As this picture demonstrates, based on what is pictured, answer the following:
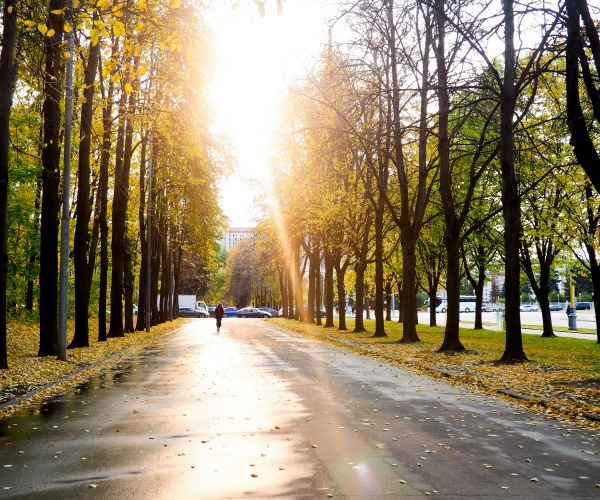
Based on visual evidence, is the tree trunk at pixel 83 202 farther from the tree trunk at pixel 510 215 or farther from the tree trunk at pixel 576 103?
the tree trunk at pixel 576 103

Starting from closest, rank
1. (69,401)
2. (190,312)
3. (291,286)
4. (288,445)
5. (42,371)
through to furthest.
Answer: (288,445)
(69,401)
(42,371)
(291,286)
(190,312)

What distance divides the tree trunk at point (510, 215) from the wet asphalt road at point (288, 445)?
5.59 metres

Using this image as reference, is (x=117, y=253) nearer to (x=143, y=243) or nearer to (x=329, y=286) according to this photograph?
(x=143, y=243)

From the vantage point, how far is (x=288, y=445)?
742 centimetres

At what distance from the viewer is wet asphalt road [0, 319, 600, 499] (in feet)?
18.8

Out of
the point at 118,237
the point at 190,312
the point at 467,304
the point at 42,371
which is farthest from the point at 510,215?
the point at 467,304

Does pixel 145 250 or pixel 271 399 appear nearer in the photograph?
pixel 271 399

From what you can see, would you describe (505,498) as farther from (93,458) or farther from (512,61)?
(512,61)

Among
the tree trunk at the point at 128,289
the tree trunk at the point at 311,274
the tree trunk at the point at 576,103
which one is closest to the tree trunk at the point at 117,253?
the tree trunk at the point at 128,289

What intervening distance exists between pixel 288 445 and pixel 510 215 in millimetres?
12447

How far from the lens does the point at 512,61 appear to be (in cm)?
1750

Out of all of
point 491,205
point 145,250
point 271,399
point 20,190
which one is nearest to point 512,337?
point 271,399

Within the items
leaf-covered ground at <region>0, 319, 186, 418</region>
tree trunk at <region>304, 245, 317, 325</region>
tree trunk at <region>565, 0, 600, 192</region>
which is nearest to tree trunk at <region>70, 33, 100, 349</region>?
leaf-covered ground at <region>0, 319, 186, 418</region>

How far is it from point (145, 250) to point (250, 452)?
32.5 m
